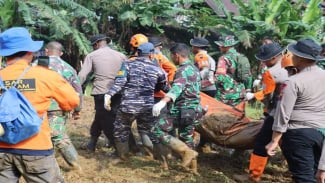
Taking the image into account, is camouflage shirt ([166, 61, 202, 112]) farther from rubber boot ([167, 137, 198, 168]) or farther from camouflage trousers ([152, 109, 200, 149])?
rubber boot ([167, 137, 198, 168])

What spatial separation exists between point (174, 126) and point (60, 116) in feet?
4.74

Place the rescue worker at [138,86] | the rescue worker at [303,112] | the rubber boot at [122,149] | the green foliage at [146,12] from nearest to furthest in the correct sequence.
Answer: the rescue worker at [303,112] < the rescue worker at [138,86] < the rubber boot at [122,149] < the green foliage at [146,12]

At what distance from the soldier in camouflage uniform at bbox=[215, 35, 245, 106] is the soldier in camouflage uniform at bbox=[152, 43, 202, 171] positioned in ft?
3.91

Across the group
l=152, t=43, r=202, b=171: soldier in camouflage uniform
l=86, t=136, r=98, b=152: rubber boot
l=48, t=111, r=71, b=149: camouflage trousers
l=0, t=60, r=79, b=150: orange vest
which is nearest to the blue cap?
l=152, t=43, r=202, b=171: soldier in camouflage uniform

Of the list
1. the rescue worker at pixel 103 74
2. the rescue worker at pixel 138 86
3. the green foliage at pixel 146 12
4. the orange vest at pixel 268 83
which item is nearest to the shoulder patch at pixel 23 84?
the rescue worker at pixel 138 86

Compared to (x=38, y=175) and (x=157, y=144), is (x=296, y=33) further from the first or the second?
(x=38, y=175)

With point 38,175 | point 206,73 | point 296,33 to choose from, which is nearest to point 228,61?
point 206,73

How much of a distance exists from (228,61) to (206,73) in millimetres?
469

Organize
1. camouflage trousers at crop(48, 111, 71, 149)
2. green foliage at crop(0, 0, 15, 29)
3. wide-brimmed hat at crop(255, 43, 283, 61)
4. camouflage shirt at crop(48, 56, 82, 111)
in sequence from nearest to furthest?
wide-brimmed hat at crop(255, 43, 283, 61), camouflage trousers at crop(48, 111, 71, 149), camouflage shirt at crop(48, 56, 82, 111), green foliage at crop(0, 0, 15, 29)

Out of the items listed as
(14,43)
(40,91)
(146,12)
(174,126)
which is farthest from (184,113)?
(146,12)

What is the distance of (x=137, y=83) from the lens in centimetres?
562

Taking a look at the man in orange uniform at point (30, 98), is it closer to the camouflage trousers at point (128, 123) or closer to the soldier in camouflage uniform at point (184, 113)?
the soldier in camouflage uniform at point (184, 113)

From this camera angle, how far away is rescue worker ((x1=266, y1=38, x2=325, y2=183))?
3809 millimetres

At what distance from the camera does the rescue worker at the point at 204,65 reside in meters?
6.92
